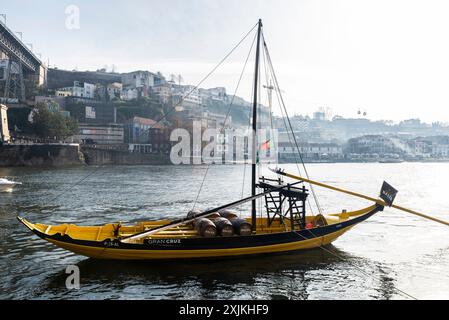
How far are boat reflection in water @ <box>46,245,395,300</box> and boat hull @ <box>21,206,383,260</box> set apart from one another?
21.0 inches

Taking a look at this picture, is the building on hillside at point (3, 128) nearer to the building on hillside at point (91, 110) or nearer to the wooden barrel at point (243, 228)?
the building on hillside at point (91, 110)

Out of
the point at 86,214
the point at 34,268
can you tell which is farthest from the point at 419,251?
the point at 86,214

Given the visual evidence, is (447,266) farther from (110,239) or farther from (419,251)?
(110,239)

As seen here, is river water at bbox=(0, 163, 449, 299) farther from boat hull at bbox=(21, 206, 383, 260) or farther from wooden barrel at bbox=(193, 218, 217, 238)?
wooden barrel at bbox=(193, 218, 217, 238)

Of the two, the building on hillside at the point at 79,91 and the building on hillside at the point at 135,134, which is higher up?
the building on hillside at the point at 79,91

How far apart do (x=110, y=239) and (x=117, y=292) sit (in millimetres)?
2986

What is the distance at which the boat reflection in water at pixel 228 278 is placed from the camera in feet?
56.5

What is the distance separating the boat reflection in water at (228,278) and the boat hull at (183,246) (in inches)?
→ 21.0

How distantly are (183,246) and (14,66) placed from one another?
144 m

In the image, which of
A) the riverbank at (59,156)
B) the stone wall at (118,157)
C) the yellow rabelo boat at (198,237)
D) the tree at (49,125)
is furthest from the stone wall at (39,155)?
the yellow rabelo boat at (198,237)

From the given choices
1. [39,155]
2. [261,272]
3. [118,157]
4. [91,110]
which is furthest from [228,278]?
[91,110]

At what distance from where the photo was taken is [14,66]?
140 meters

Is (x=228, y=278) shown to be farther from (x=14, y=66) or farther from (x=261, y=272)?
(x=14, y=66)

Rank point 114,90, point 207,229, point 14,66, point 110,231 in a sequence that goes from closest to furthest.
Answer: point 207,229, point 110,231, point 14,66, point 114,90
